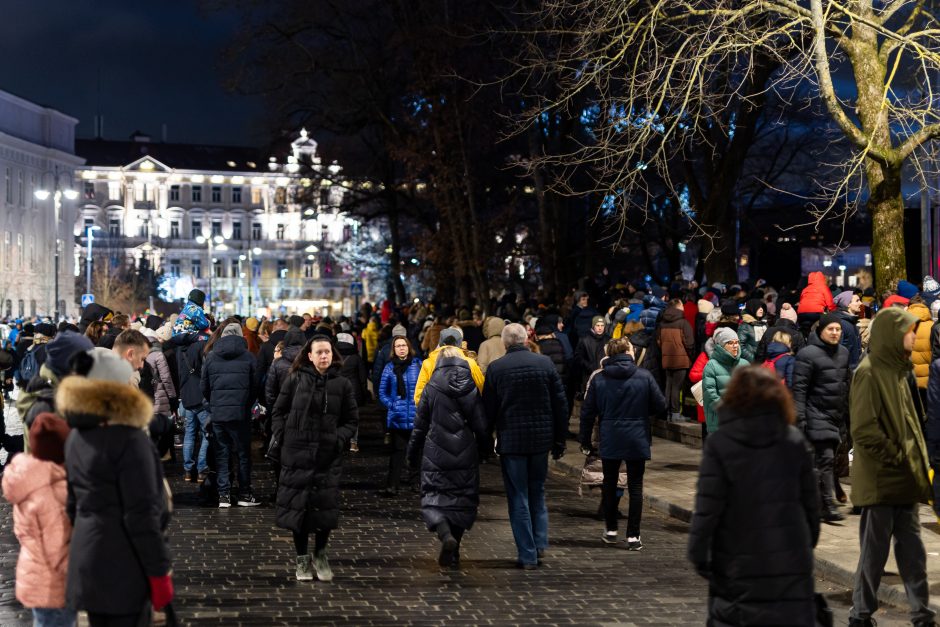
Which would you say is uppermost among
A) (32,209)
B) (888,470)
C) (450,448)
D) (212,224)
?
(212,224)

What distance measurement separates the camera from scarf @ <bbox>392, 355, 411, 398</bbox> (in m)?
14.9

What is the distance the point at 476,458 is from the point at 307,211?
4291 cm

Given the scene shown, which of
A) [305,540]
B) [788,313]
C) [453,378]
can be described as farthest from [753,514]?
[788,313]

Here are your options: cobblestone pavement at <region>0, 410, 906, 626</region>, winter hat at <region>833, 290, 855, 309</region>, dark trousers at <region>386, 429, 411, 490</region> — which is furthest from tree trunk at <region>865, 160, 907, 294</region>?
dark trousers at <region>386, 429, 411, 490</region>

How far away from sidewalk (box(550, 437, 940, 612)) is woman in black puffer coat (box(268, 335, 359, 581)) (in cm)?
375

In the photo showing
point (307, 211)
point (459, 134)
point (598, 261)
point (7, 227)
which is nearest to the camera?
point (459, 134)

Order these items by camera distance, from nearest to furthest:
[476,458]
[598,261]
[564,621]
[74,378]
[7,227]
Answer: [74,378], [564,621], [476,458], [598,261], [7,227]

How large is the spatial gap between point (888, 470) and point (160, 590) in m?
4.57

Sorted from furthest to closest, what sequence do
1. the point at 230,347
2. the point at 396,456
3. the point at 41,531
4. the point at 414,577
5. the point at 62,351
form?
the point at 396,456
the point at 230,347
the point at 414,577
the point at 62,351
the point at 41,531

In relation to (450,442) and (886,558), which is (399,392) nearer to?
(450,442)

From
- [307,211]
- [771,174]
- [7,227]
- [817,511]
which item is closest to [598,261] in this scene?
[771,174]

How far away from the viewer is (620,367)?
38.1 feet

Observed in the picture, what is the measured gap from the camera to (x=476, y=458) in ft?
36.0

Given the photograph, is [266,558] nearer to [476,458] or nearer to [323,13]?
[476,458]
